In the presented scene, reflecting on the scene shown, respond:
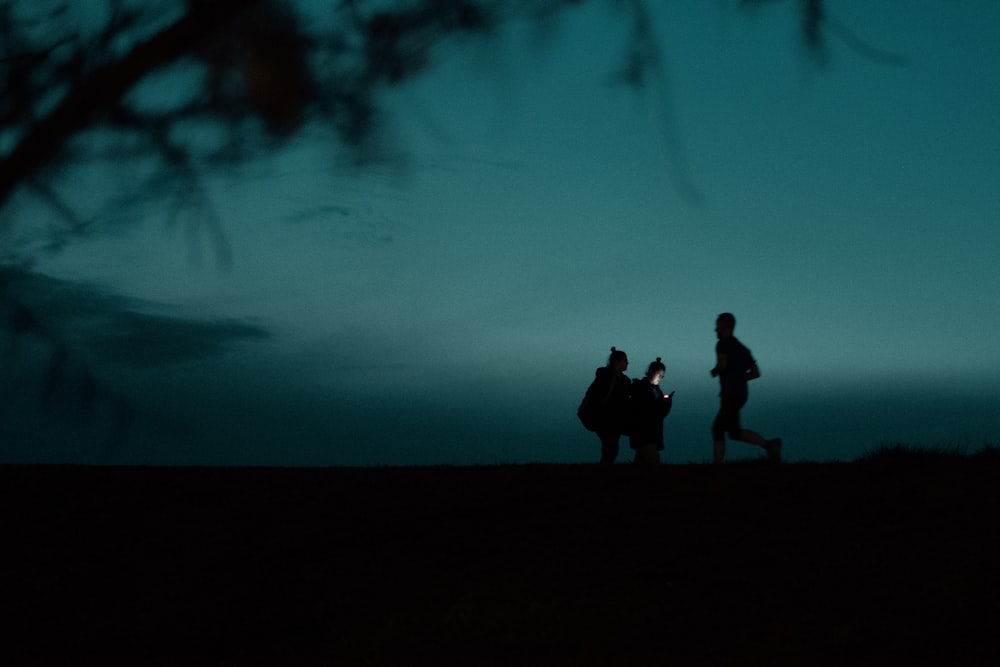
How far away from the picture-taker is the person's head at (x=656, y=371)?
1073 centimetres

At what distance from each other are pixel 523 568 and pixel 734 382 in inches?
157

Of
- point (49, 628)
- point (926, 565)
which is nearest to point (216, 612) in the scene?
point (49, 628)

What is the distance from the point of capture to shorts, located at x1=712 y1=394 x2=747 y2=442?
9.41m

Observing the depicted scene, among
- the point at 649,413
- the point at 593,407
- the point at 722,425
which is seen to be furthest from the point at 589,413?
the point at 722,425

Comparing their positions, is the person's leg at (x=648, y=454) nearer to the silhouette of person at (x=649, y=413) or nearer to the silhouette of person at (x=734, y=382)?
the silhouette of person at (x=649, y=413)

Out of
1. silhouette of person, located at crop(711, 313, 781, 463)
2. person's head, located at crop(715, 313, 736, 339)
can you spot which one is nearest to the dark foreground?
silhouette of person, located at crop(711, 313, 781, 463)

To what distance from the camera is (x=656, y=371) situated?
10758 millimetres

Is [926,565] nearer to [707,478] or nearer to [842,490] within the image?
[842,490]

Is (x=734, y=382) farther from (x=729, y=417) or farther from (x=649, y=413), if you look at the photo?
(x=649, y=413)

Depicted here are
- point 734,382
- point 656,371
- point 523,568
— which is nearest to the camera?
point 523,568

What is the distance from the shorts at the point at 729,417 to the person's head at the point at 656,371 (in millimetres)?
1260

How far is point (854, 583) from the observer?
5984 mm

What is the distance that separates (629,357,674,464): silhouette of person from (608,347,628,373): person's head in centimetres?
24

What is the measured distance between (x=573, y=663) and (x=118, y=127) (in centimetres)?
376
